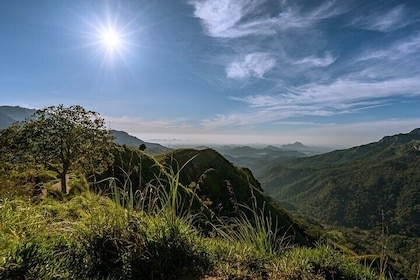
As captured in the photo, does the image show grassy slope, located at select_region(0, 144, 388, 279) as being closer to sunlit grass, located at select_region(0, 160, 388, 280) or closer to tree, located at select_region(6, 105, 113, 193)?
sunlit grass, located at select_region(0, 160, 388, 280)

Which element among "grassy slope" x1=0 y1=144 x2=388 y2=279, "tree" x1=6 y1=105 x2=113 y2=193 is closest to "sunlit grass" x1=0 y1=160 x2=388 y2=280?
"grassy slope" x1=0 y1=144 x2=388 y2=279

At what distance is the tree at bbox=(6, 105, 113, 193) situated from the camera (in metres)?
13.1

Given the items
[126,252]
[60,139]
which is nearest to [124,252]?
[126,252]

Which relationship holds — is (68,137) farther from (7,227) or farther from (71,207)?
(7,227)

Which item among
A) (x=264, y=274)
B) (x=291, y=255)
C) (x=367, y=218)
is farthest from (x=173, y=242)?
(x=367, y=218)

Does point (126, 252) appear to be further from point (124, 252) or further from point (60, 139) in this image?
point (60, 139)

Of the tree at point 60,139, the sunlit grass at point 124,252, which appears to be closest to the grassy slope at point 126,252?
the sunlit grass at point 124,252

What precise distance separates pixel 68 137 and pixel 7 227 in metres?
12.3

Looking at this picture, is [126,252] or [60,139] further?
[60,139]

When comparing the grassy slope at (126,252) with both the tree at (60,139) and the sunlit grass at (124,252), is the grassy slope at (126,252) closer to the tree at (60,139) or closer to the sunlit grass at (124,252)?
the sunlit grass at (124,252)

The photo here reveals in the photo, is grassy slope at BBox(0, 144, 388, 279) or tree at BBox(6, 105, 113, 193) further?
tree at BBox(6, 105, 113, 193)

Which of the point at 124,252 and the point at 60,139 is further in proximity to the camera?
the point at 60,139

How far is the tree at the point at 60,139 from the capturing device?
13.1 meters

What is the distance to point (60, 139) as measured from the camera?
1388 centimetres
